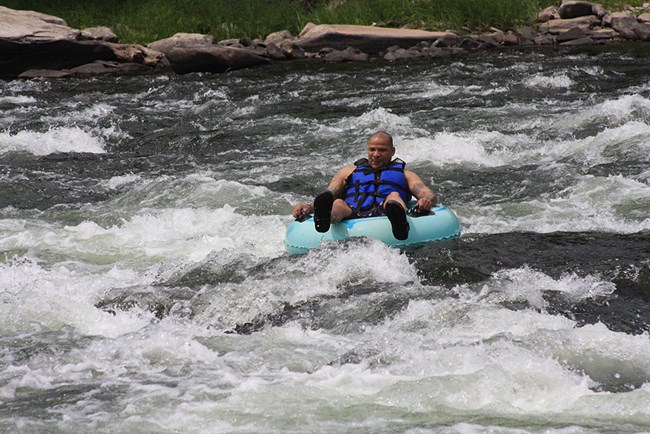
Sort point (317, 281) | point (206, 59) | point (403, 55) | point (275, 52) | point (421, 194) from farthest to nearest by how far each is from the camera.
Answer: point (275, 52) → point (403, 55) → point (206, 59) → point (421, 194) → point (317, 281)

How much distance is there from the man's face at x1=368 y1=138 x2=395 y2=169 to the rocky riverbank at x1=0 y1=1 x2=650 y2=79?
10.1m

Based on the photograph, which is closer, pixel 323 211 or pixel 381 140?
pixel 323 211

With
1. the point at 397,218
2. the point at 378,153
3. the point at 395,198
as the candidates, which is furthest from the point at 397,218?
the point at 378,153

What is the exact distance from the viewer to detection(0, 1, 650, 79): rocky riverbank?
674 inches

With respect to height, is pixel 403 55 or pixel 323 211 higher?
pixel 323 211

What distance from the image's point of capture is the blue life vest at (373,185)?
22.7 ft

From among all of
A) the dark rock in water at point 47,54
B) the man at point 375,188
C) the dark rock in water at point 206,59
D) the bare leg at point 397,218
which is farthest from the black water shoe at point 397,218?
the dark rock in water at point 47,54

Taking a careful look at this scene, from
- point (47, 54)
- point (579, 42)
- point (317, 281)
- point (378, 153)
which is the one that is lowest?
point (579, 42)

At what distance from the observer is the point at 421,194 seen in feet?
22.5

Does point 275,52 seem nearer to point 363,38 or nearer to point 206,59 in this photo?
point 363,38

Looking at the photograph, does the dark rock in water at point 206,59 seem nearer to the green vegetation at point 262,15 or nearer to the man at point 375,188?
the green vegetation at point 262,15

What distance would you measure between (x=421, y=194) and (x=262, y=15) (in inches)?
582

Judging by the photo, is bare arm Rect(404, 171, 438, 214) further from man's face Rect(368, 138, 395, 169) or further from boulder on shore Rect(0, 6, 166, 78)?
boulder on shore Rect(0, 6, 166, 78)

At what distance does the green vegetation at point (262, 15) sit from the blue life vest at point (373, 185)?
44.8ft
